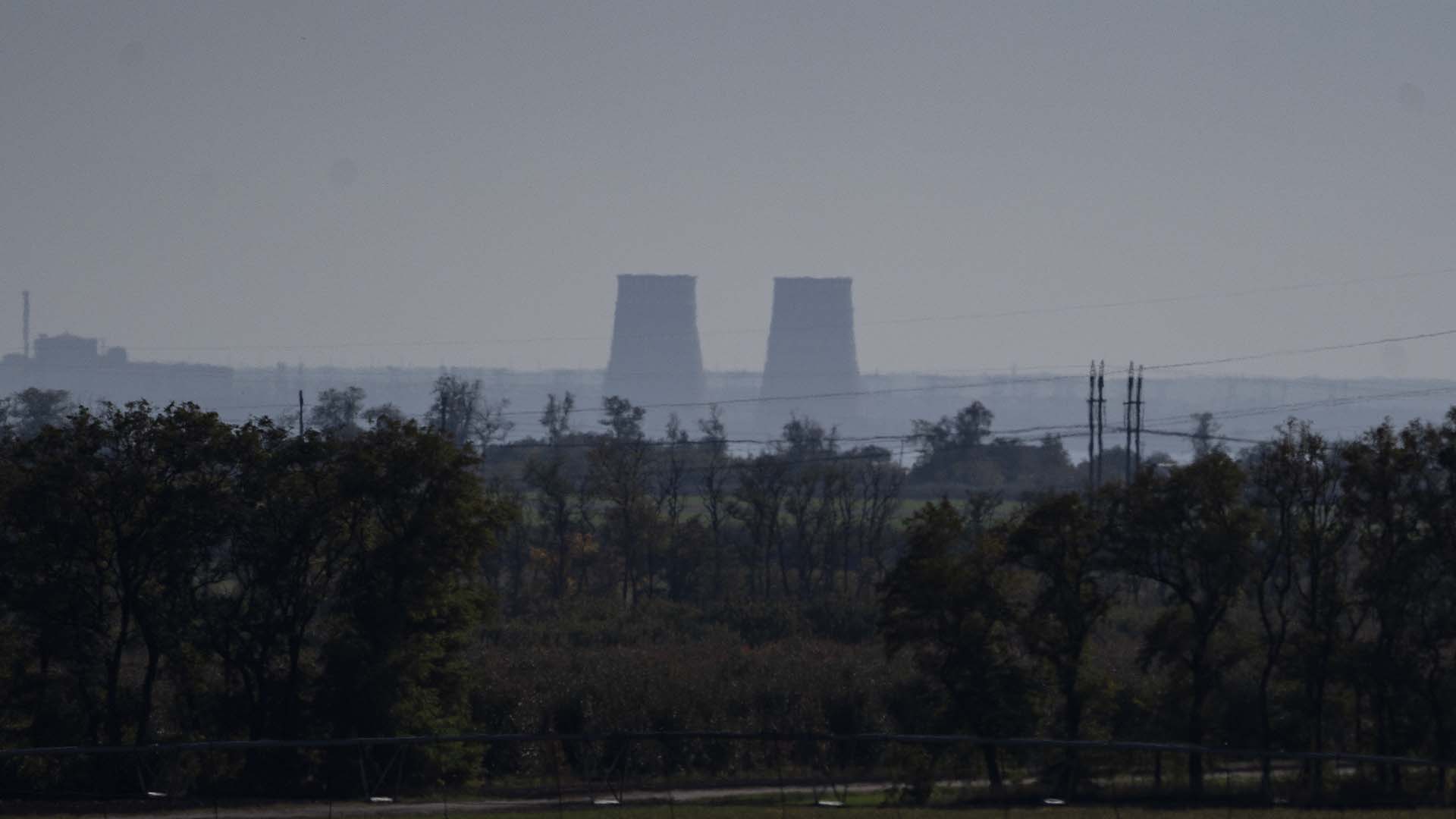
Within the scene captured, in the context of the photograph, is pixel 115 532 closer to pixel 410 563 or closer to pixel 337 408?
pixel 410 563

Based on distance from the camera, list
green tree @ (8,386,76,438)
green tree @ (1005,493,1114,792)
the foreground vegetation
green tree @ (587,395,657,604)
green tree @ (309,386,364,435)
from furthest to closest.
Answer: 1. green tree @ (309,386,364,435)
2. green tree @ (8,386,76,438)
3. green tree @ (587,395,657,604)
4. green tree @ (1005,493,1114,792)
5. the foreground vegetation

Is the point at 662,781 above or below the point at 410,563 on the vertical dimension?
below

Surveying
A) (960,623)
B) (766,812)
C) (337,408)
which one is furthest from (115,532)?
(337,408)

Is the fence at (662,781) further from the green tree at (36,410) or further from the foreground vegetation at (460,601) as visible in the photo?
the green tree at (36,410)

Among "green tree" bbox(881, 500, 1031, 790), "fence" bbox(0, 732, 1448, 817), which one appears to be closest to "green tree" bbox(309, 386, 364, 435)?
"fence" bbox(0, 732, 1448, 817)

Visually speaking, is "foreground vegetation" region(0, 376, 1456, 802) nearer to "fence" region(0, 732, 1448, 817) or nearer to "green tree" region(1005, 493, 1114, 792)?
"green tree" region(1005, 493, 1114, 792)

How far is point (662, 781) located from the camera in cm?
3341

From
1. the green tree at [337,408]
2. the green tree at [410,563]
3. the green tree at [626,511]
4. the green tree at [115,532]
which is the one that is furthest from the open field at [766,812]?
the green tree at [337,408]

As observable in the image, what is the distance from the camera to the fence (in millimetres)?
28125

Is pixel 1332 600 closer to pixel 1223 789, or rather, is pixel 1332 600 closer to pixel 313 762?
pixel 1223 789

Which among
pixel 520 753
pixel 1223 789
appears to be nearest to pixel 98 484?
pixel 520 753

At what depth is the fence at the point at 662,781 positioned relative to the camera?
2812 centimetres

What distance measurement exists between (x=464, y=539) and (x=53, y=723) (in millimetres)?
8923

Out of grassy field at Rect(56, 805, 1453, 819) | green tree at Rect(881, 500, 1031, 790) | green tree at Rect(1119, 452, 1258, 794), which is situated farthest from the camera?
green tree at Rect(1119, 452, 1258, 794)
